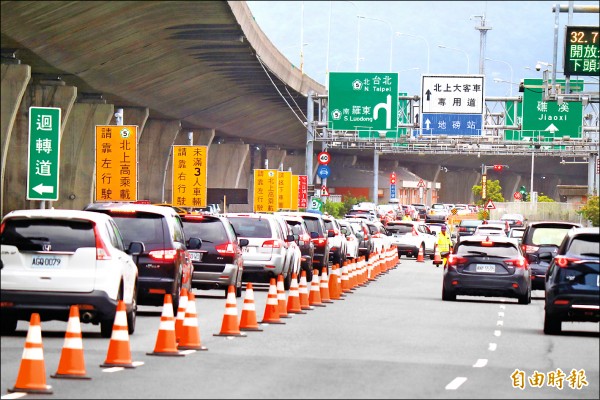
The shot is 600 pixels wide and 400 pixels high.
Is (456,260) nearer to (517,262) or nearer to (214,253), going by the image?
(517,262)

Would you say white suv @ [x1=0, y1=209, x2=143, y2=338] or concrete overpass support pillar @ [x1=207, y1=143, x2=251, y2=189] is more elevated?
concrete overpass support pillar @ [x1=207, y1=143, x2=251, y2=189]

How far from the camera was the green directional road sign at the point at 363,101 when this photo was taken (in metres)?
68.7

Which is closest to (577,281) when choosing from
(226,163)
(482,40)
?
(226,163)

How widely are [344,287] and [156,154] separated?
45999 millimetres

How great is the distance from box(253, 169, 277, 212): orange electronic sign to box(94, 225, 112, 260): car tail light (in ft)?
169

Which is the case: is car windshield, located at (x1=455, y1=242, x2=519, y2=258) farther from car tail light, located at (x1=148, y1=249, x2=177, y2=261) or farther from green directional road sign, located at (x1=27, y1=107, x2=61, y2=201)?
car tail light, located at (x1=148, y1=249, x2=177, y2=261)

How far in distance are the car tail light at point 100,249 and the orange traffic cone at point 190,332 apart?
1.54 meters

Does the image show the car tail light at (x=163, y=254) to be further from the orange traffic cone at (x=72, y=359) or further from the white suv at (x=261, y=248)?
A: the orange traffic cone at (x=72, y=359)

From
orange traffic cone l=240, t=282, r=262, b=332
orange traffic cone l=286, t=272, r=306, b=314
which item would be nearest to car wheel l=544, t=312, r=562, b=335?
orange traffic cone l=240, t=282, r=262, b=332

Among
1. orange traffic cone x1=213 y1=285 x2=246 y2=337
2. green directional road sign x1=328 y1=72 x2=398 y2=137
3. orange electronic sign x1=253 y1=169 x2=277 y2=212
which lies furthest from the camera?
orange electronic sign x1=253 y1=169 x2=277 y2=212

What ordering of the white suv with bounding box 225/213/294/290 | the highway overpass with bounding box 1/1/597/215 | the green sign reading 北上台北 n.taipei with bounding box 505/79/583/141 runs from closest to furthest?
the white suv with bounding box 225/213/294/290, the highway overpass with bounding box 1/1/597/215, the green sign reading 北上台北 n.taipei with bounding box 505/79/583/141

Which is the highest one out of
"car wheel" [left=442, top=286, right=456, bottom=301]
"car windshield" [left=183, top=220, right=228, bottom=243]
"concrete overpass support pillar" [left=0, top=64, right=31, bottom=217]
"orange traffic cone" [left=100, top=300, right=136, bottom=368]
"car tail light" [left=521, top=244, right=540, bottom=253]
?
"concrete overpass support pillar" [left=0, top=64, right=31, bottom=217]

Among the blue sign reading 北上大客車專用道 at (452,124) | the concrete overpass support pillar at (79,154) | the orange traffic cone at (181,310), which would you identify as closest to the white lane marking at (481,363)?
the orange traffic cone at (181,310)

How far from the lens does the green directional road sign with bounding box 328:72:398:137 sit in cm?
6869
